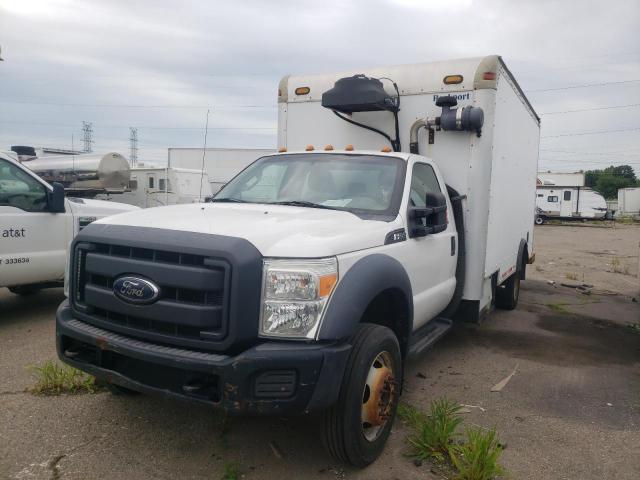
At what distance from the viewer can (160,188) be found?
18.0 meters

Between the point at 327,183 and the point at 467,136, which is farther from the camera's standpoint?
the point at 467,136

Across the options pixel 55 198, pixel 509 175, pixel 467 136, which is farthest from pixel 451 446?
pixel 55 198

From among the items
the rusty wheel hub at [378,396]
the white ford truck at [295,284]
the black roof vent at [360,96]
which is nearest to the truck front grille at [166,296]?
the white ford truck at [295,284]

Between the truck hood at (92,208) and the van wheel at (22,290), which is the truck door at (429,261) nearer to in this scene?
the truck hood at (92,208)

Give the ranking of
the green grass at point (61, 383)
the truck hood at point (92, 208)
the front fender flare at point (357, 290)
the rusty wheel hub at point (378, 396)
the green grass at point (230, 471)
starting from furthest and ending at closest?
the truck hood at point (92, 208), the green grass at point (61, 383), the rusty wheel hub at point (378, 396), the green grass at point (230, 471), the front fender flare at point (357, 290)

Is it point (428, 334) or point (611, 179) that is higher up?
point (611, 179)

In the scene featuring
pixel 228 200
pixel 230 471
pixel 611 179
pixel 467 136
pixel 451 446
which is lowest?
pixel 230 471

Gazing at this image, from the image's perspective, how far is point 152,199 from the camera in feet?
59.0

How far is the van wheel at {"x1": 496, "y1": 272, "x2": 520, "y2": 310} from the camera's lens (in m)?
7.60

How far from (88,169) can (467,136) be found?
12.0 meters

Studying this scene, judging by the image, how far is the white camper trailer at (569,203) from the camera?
37.3m

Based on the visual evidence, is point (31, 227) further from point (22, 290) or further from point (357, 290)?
point (357, 290)

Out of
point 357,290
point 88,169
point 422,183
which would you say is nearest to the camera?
point 357,290

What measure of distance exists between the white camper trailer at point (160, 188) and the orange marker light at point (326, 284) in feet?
50.1
